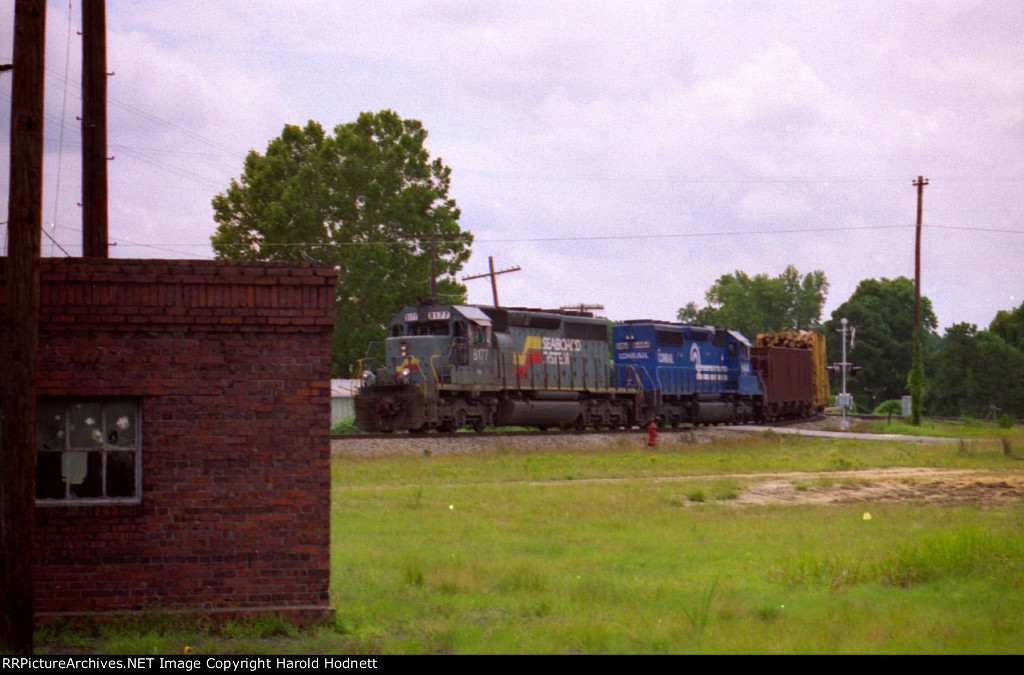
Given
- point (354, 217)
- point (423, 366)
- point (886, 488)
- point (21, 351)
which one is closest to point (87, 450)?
point (21, 351)

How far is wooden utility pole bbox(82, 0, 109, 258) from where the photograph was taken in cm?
1479

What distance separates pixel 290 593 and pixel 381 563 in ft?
13.9

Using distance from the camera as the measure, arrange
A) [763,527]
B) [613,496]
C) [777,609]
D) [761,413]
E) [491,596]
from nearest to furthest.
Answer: [777,609], [491,596], [763,527], [613,496], [761,413]

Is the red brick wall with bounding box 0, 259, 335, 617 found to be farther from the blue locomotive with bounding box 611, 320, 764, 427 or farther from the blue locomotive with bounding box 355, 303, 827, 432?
the blue locomotive with bounding box 611, 320, 764, 427

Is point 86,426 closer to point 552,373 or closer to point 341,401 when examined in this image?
point 552,373

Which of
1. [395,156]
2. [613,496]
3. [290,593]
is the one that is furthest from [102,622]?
[395,156]

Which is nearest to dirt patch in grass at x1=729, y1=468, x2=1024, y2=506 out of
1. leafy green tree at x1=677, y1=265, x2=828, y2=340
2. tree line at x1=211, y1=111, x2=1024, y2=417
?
tree line at x1=211, y1=111, x2=1024, y2=417

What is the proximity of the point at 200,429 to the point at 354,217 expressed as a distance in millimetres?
43587

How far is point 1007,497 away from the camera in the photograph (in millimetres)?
23031

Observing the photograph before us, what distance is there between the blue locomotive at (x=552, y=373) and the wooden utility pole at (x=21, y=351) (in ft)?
71.9

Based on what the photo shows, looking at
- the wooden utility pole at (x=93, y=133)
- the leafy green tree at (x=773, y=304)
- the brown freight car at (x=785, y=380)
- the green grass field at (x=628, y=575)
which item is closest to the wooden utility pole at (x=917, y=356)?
the brown freight car at (x=785, y=380)

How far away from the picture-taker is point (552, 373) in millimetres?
36000


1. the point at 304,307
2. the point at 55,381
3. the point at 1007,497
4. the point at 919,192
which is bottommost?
the point at 1007,497
